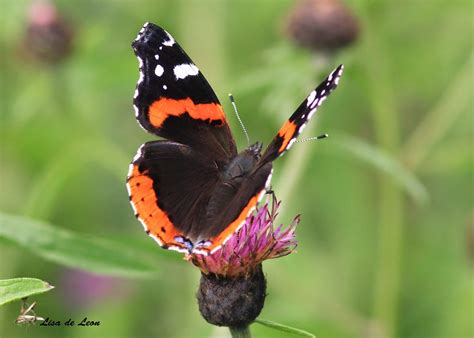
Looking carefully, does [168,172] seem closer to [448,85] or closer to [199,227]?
[199,227]

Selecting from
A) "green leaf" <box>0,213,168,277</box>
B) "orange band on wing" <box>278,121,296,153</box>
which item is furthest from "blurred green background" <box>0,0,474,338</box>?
"orange band on wing" <box>278,121,296,153</box>

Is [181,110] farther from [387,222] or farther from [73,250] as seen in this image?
[387,222]

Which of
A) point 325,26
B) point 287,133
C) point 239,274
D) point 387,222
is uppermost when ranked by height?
point 325,26

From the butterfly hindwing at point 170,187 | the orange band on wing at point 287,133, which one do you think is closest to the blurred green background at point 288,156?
the butterfly hindwing at point 170,187

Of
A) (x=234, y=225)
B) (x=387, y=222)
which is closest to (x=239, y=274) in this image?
(x=234, y=225)

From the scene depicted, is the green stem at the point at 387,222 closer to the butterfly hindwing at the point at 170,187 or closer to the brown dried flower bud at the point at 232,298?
the butterfly hindwing at the point at 170,187

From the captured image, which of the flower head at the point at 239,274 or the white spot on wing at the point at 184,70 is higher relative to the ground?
the white spot on wing at the point at 184,70
